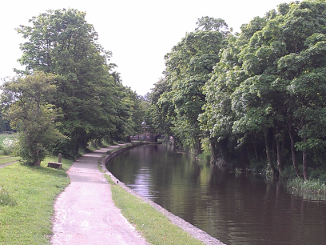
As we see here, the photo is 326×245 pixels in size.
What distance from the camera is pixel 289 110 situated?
22.3 m

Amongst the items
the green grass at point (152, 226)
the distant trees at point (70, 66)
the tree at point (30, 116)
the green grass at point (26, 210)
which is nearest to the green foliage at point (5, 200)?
the green grass at point (26, 210)

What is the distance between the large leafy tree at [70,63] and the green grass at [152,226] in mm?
18585

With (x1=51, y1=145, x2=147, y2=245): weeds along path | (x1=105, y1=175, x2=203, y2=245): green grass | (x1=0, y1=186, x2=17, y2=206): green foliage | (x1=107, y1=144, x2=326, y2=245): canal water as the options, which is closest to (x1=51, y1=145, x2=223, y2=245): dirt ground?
(x1=51, y1=145, x2=147, y2=245): weeds along path

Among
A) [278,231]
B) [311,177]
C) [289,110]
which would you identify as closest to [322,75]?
[289,110]

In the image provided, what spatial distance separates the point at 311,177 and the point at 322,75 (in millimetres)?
7627

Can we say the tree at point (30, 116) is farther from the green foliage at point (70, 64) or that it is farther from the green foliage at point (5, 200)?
the green foliage at point (5, 200)

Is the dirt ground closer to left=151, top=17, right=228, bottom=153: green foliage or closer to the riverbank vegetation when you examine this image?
the riverbank vegetation

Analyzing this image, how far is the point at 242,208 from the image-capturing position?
631 inches

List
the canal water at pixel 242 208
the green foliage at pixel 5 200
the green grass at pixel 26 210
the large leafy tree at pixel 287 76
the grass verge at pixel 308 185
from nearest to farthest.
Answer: the green grass at pixel 26 210 → the green foliage at pixel 5 200 → the canal water at pixel 242 208 → the large leafy tree at pixel 287 76 → the grass verge at pixel 308 185

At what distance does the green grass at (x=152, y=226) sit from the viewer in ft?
27.9

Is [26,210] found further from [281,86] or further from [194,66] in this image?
[194,66]

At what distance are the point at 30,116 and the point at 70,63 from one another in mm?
10843

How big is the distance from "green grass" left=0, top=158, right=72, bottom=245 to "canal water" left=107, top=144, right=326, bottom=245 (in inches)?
212

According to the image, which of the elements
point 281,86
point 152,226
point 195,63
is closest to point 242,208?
point 152,226
